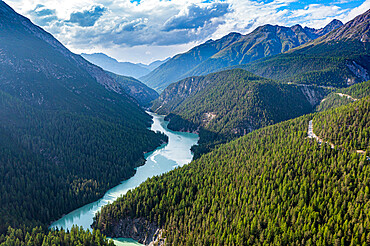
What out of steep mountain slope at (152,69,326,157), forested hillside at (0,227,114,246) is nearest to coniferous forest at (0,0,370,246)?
forested hillside at (0,227,114,246)

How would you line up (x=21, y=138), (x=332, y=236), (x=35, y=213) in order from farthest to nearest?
(x=21, y=138), (x=35, y=213), (x=332, y=236)

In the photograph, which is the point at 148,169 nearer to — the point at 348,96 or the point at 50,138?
the point at 50,138

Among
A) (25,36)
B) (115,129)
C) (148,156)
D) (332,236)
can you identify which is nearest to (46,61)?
(25,36)

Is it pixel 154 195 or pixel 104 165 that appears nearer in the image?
pixel 154 195

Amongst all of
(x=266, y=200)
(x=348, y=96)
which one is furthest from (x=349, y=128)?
(x=348, y=96)

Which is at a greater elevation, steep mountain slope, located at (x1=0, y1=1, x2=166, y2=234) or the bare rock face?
steep mountain slope, located at (x1=0, y1=1, x2=166, y2=234)

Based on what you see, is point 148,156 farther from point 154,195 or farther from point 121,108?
point 121,108

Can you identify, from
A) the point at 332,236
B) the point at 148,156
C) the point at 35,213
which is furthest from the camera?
the point at 148,156

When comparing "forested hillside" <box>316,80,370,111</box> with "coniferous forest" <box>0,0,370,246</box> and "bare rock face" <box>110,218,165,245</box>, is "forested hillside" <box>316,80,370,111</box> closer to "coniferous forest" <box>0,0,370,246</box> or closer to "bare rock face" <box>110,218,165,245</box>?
"coniferous forest" <box>0,0,370,246</box>
